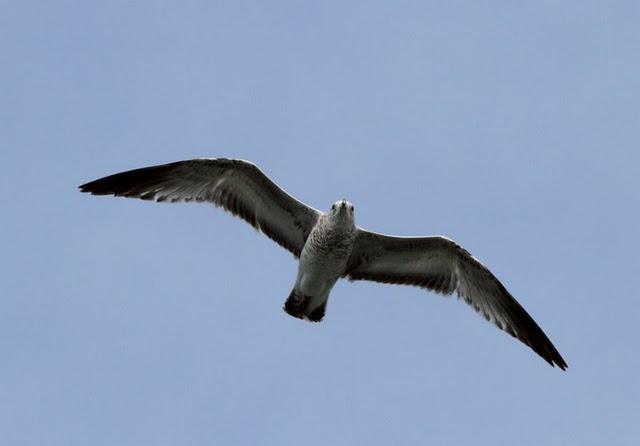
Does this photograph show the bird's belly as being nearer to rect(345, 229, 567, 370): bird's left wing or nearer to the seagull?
the seagull

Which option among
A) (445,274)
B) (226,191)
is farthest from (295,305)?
(445,274)

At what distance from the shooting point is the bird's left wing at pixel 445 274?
22797mm

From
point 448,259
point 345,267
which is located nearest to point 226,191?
point 345,267

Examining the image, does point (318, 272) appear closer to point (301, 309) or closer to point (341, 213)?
point (301, 309)

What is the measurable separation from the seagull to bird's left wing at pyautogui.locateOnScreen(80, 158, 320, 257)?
2cm

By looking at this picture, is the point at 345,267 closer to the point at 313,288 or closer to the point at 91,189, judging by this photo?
the point at 313,288

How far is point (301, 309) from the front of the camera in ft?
74.1

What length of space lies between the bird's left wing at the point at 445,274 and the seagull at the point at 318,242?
2 cm

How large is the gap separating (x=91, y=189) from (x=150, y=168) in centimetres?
97

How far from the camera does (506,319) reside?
2362 centimetres

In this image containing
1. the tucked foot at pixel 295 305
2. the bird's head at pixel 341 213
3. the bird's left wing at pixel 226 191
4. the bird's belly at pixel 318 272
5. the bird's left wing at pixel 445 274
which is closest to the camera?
the bird's head at pixel 341 213

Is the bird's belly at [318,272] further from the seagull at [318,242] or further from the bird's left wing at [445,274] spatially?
the bird's left wing at [445,274]

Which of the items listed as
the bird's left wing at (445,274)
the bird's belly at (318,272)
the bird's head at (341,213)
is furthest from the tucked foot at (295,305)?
the bird's head at (341,213)

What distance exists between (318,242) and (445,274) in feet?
8.71
